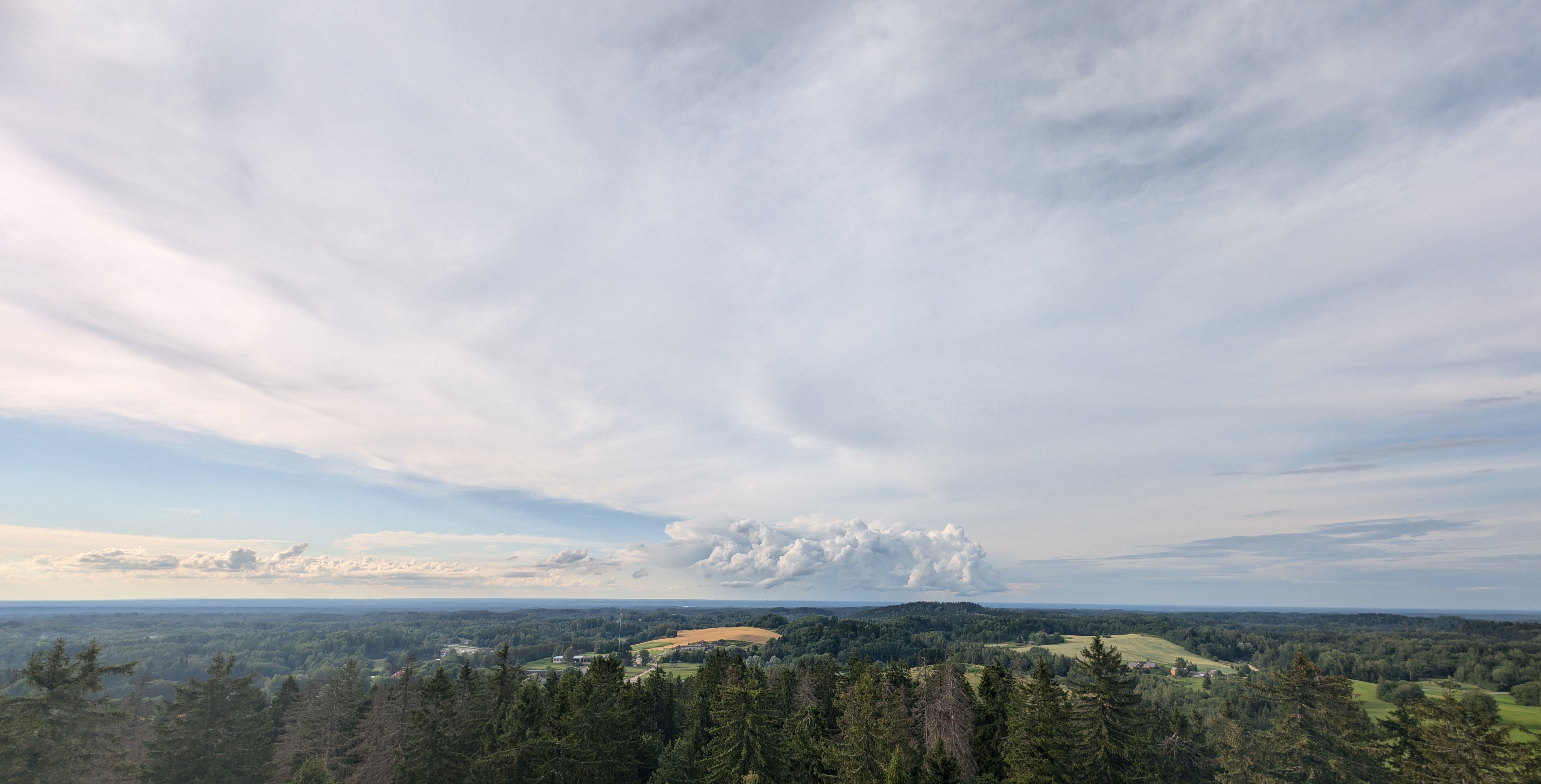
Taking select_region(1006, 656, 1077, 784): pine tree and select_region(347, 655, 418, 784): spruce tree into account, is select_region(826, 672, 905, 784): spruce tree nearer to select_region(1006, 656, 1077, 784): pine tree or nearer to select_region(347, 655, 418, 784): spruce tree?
select_region(1006, 656, 1077, 784): pine tree

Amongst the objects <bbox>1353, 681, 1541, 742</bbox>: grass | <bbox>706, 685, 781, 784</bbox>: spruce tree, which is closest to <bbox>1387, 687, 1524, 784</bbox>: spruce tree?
<bbox>1353, 681, 1541, 742</bbox>: grass

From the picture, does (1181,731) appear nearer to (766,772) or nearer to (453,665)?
(766,772)

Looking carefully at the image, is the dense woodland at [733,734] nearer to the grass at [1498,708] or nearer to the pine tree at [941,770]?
the pine tree at [941,770]

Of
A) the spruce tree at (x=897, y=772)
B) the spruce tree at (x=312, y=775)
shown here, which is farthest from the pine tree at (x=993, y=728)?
the spruce tree at (x=312, y=775)

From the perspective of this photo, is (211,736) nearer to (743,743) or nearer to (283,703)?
(283,703)

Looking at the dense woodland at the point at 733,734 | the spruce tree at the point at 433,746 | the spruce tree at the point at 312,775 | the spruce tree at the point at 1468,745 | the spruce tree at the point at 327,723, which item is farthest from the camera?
the spruce tree at the point at 327,723

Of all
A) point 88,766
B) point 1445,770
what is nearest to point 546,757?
point 88,766

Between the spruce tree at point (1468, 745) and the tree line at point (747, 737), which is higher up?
the spruce tree at point (1468, 745)
